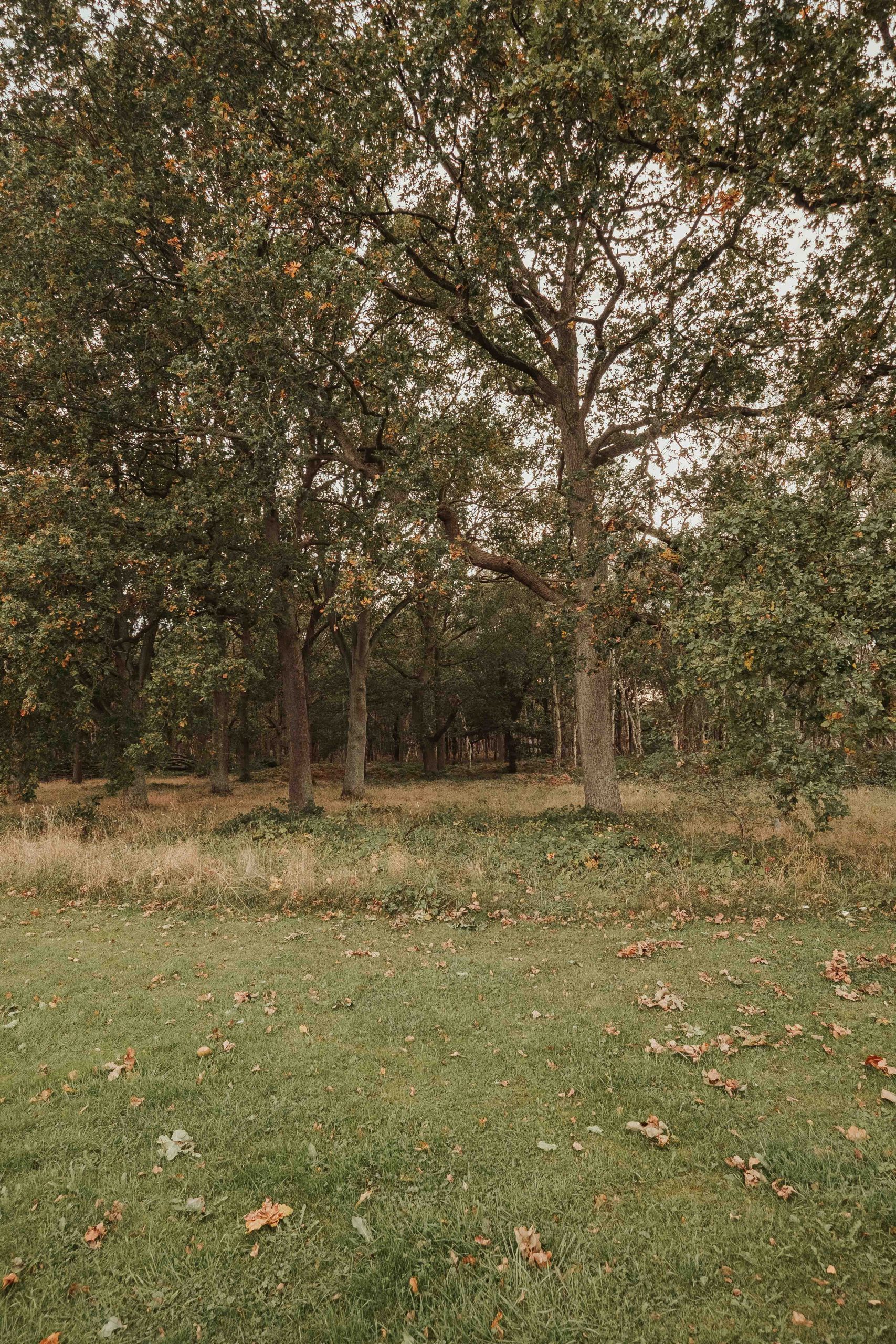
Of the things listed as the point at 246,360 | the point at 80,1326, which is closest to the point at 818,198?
the point at 246,360

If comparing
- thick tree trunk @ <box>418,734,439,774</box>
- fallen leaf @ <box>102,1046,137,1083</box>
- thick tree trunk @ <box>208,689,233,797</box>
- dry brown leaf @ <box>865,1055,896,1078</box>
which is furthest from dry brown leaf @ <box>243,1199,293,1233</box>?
thick tree trunk @ <box>418,734,439,774</box>

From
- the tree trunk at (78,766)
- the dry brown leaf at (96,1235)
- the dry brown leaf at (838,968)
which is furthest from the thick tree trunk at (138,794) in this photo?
the dry brown leaf at (838,968)

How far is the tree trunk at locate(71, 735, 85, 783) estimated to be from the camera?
28.2 m

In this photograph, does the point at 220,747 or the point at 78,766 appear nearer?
the point at 220,747

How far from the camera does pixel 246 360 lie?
11.1 meters

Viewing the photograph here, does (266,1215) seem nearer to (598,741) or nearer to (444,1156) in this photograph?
(444,1156)

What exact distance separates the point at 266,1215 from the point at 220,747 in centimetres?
2637

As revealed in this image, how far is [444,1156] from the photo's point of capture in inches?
155

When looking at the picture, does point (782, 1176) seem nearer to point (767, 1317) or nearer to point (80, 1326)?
point (767, 1317)

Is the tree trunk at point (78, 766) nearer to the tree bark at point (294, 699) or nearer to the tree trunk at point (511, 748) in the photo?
the tree bark at point (294, 699)

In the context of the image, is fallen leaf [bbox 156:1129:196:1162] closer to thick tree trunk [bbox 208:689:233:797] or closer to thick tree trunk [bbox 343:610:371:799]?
thick tree trunk [bbox 343:610:371:799]

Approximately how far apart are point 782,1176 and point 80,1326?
3.73 m

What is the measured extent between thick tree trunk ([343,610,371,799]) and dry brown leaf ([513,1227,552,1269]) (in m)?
21.3

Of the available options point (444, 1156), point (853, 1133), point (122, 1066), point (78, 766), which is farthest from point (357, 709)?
point (853, 1133)
